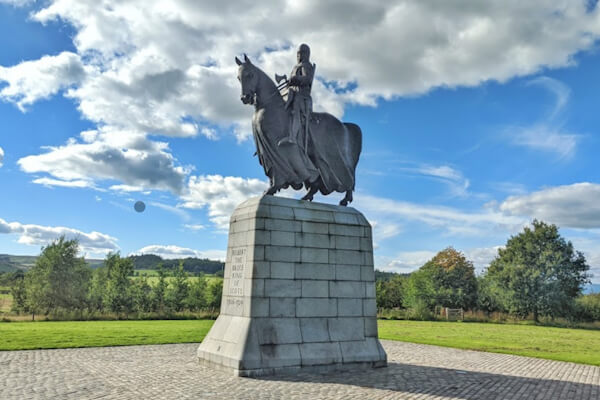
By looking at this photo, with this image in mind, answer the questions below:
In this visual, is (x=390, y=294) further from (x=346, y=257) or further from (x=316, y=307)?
(x=316, y=307)

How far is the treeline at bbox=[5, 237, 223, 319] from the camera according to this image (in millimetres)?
42562

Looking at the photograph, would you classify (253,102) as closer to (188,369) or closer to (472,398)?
(188,369)

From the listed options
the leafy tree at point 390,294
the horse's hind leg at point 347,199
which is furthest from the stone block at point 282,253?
the leafy tree at point 390,294

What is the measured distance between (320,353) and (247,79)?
7.86 meters

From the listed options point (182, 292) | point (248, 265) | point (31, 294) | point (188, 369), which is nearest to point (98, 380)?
point (188, 369)

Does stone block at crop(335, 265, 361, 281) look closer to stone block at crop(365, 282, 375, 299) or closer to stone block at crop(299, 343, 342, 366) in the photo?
stone block at crop(365, 282, 375, 299)

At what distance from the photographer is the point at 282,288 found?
12.1 meters

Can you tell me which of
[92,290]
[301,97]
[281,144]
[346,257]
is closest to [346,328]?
[346,257]

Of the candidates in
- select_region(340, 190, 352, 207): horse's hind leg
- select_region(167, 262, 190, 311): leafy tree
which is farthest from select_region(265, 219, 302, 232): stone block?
select_region(167, 262, 190, 311): leafy tree

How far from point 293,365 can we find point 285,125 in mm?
6662

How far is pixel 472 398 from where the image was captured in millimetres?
9367

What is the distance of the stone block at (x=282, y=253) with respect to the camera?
39.6 ft

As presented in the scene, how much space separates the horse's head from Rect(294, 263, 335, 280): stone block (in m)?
5.02

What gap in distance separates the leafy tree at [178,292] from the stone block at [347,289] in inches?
1345
